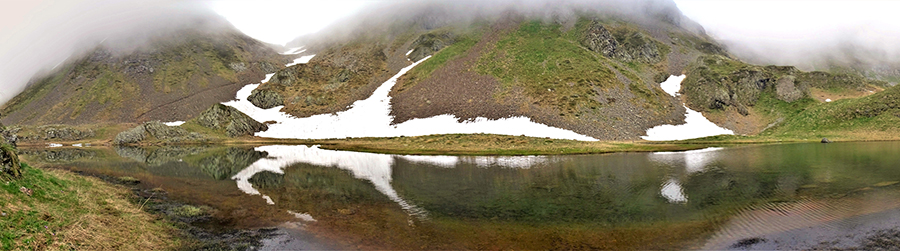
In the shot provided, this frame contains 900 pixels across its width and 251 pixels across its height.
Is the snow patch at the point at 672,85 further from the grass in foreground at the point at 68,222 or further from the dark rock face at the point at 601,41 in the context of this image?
the grass in foreground at the point at 68,222

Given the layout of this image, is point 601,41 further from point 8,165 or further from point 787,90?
point 8,165

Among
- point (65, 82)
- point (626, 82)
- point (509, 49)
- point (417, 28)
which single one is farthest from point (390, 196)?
point (65, 82)

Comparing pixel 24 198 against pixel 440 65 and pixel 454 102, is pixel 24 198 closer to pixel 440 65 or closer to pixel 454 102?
pixel 454 102

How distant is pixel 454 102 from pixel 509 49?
1295 inches

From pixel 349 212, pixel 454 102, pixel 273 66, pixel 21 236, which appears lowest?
pixel 349 212

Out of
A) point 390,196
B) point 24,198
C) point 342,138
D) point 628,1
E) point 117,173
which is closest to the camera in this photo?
point 24,198

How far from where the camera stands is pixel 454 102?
90.8m

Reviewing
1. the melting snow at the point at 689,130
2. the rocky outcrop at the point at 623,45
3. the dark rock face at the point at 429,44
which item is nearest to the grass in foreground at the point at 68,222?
the melting snow at the point at 689,130

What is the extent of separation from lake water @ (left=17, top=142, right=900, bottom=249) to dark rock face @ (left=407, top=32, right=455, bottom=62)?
3830 inches

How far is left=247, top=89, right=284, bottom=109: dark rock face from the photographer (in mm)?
116500

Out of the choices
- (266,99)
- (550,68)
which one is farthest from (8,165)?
(266,99)

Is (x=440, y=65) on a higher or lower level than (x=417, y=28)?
lower

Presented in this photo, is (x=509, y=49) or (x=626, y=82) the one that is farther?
(x=509, y=49)

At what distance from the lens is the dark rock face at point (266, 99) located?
382 ft
